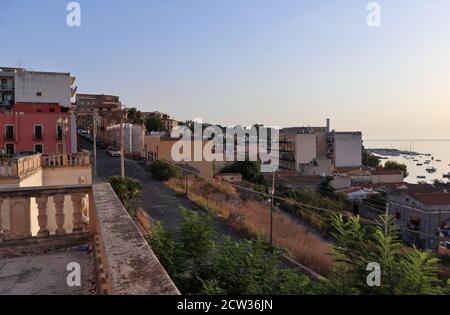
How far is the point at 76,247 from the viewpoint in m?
3.68


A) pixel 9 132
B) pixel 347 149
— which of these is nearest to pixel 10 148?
pixel 9 132

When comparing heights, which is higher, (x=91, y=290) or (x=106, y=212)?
(x=106, y=212)

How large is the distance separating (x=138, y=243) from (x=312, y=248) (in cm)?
994

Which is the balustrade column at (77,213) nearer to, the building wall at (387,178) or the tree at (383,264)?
the tree at (383,264)

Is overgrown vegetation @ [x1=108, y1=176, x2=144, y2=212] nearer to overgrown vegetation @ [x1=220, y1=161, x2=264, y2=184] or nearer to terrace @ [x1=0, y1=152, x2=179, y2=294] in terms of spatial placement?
terrace @ [x1=0, y1=152, x2=179, y2=294]

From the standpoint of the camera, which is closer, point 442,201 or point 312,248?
point 312,248

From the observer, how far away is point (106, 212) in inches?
118

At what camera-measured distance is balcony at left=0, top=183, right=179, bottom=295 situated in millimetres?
1719

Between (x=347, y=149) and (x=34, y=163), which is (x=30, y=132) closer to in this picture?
(x=34, y=163)

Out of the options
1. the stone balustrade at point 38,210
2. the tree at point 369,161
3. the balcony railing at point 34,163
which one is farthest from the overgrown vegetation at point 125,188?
the tree at point 369,161

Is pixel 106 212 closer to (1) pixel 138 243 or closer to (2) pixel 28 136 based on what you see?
(1) pixel 138 243

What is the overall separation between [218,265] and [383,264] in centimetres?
141
